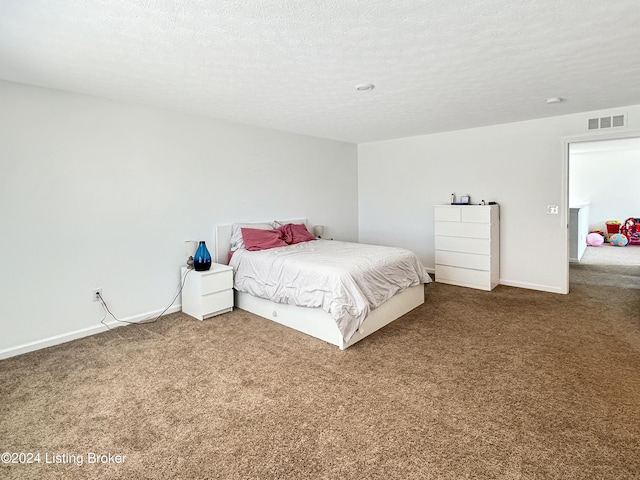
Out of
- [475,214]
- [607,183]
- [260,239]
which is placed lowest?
[260,239]

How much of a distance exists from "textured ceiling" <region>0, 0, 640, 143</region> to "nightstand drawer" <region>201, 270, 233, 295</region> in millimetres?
1814

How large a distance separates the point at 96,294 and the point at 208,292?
106 centimetres

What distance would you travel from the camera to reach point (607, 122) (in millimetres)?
4012

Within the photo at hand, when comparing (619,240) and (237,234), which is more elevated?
(237,234)

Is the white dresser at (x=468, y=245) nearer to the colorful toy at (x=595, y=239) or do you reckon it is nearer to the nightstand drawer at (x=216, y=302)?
the nightstand drawer at (x=216, y=302)

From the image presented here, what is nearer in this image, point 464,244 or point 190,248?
point 190,248

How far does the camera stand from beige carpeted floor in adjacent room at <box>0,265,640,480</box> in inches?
66.9

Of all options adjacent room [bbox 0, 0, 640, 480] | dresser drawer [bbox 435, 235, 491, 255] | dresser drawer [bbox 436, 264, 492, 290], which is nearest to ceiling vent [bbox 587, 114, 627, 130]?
adjacent room [bbox 0, 0, 640, 480]

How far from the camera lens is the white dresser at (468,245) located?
4641mm

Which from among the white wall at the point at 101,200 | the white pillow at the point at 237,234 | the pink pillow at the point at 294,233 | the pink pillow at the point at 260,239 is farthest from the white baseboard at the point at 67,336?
the pink pillow at the point at 294,233

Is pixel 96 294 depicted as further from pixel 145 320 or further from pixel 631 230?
pixel 631 230

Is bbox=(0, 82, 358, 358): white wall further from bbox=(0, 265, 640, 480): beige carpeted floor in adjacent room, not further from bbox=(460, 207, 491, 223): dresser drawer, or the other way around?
bbox=(460, 207, 491, 223): dresser drawer

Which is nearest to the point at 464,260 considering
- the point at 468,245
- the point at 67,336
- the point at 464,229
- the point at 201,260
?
the point at 468,245

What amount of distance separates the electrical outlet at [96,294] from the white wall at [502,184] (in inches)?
174
